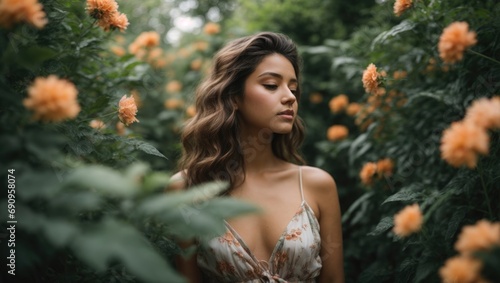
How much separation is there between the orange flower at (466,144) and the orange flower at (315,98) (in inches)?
107

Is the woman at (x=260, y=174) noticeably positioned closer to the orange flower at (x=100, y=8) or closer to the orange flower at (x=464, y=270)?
the orange flower at (x=100, y=8)

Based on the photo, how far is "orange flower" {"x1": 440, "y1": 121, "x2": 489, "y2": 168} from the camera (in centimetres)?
104

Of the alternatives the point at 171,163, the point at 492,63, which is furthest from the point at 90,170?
the point at 171,163

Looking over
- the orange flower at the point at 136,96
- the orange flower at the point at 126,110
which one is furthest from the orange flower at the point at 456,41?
the orange flower at the point at 136,96

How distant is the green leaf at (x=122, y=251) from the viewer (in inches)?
31.8

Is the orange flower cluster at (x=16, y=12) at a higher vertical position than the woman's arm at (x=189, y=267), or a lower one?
higher

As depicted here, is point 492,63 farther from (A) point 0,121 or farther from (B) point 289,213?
(A) point 0,121

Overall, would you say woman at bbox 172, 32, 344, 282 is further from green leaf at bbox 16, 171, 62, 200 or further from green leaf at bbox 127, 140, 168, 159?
green leaf at bbox 16, 171, 62, 200

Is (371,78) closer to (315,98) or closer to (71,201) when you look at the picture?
(71,201)

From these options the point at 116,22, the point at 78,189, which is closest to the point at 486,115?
the point at 78,189

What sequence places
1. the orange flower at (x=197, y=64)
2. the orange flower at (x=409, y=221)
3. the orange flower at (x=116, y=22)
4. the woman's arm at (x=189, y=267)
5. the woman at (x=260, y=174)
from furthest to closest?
1. the orange flower at (x=197, y=64)
2. the woman's arm at (x=189, y=267)
3. the woman at (x=260, y=174)
4. the orange flower at (x=116, y=22)
5. the orange flower at (x=409, y=221)

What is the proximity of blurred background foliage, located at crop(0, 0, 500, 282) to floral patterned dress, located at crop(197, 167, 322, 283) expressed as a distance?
0.81 feet

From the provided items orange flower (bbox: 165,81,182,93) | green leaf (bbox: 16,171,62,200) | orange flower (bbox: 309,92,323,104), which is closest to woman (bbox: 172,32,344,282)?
green leaf (bbox: 16,171,62,200)

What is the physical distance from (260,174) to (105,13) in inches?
48.7
